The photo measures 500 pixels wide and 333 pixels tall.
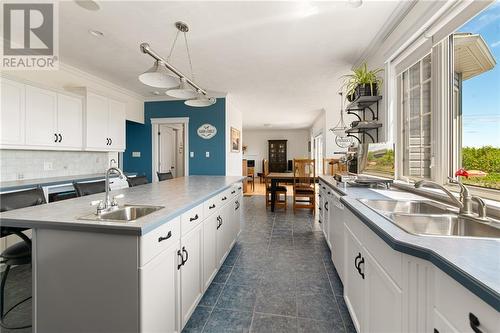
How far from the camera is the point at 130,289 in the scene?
1072 millimetres

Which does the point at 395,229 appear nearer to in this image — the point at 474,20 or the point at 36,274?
the point at 474,20

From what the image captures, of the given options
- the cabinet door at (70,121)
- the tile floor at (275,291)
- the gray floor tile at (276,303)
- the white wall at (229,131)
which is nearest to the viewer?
the tile floor at (275,291)

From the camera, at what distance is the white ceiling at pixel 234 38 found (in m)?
2.04

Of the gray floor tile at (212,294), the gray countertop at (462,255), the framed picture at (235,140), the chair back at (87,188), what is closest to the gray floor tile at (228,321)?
the gray floor tile at (212,294)

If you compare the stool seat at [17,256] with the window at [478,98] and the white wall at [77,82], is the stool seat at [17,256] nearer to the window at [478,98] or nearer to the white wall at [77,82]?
the white wall at [77,82]

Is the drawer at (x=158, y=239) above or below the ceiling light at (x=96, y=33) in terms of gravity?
below

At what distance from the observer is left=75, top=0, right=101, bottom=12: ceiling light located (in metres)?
1.93

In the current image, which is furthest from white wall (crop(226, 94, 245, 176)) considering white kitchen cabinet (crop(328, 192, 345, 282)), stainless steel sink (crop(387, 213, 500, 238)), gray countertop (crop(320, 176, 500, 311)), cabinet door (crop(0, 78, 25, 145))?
gray countertop (crop(320, 176, 500, 311))

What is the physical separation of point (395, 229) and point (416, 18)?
1870 mm

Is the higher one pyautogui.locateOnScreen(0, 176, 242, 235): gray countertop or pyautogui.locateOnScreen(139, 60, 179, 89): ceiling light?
pyautogui.locateOnScreen(139, 60, 179, 89): ceiling light

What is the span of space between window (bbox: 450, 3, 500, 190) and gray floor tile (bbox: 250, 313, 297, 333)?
1.51 m

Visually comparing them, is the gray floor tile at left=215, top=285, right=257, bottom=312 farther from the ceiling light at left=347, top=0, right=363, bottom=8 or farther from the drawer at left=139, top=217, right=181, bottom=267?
the ceiling light at left=347, top=0, right=363, bottom=8

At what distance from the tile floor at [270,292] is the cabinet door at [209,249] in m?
0.17

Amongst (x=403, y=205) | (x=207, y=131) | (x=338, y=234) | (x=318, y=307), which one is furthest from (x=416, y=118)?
(x=207, y=131)
